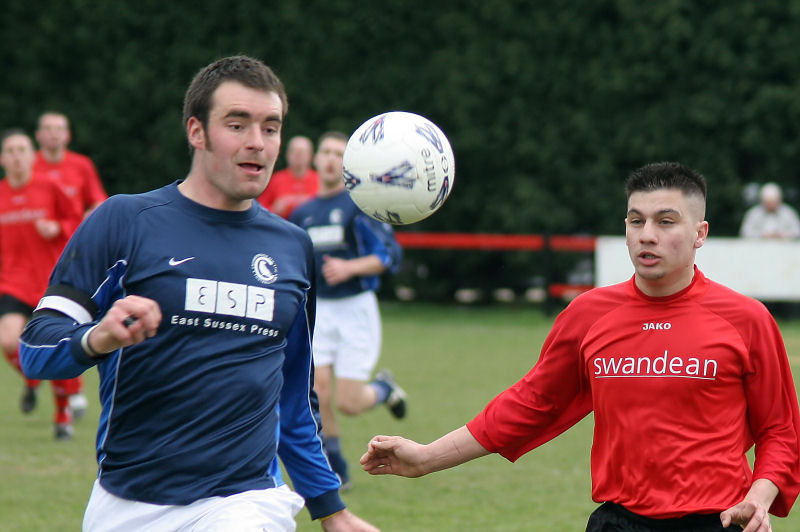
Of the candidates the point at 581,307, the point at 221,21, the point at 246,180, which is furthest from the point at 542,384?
the point at 221,21

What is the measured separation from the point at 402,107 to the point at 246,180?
57.7 ft

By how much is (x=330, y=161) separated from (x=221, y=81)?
4872 millimetres

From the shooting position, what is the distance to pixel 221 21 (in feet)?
73.3

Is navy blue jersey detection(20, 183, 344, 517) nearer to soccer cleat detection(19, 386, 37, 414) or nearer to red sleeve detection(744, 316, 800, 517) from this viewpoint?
red sleeve detection(744, 316, 800, 517)

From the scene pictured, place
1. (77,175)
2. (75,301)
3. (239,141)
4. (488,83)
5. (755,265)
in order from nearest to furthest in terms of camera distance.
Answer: (75,301) → (239,141) → (77,175) → (755,265) → (488,83)

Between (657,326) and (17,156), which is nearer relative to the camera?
(657,326)

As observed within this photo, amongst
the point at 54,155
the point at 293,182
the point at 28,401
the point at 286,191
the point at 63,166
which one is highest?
the point at 54,155

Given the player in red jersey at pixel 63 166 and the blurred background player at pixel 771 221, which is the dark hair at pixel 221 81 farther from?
the blurred background player at pixel 771 221

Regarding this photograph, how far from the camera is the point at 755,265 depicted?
1770 centimetres

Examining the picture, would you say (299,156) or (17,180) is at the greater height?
(299,156)

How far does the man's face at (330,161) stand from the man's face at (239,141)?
15.5 feet

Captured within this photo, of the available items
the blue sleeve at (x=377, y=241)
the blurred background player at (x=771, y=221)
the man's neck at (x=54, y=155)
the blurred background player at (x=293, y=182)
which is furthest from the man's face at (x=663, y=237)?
the blurred background player at (x=771, y=221)

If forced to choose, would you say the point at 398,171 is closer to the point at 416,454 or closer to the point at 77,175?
the point at 416,454

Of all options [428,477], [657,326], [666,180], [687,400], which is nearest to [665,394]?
[687,400]
